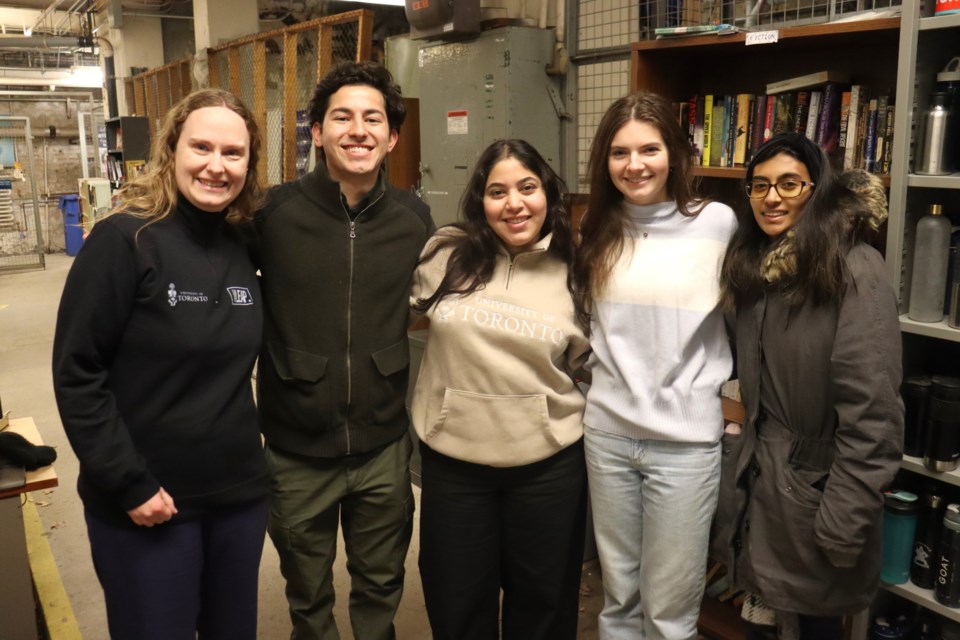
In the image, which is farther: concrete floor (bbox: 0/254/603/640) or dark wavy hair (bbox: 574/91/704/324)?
concrete floor (bbox: 0/254/603/640)

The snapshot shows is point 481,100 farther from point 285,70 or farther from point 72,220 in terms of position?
point 72,220

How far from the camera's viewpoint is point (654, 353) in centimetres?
178

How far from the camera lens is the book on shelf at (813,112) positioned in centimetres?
244

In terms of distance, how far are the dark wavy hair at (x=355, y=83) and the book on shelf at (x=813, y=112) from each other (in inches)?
53.4

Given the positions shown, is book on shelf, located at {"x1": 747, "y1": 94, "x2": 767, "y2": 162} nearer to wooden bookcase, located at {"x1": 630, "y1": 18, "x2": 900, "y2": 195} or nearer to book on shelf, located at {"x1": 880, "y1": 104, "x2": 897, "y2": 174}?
wooden bookcase, located at {"x1": 630, "y1": 18, "x2": 900, "y2": 195}

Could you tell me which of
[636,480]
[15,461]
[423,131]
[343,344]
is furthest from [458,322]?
[423,131]

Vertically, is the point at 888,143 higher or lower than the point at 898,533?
higher

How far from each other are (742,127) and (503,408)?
1.47 metres

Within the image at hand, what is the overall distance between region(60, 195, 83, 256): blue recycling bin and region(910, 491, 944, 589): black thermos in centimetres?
1189

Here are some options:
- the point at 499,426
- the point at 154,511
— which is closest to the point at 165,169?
the point at 154,511

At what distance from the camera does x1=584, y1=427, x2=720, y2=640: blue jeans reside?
5.85 feet

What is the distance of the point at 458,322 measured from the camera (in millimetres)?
1833

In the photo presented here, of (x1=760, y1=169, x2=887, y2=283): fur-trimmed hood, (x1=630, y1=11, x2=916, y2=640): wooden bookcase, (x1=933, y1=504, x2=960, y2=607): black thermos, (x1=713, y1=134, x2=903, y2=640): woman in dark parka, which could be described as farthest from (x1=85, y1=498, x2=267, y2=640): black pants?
(x1=933, y1=504, x2=960, y2=607): black thermos

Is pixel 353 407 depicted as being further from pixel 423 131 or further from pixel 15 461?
pixel 423 131
